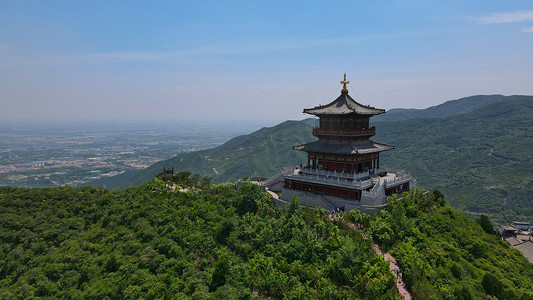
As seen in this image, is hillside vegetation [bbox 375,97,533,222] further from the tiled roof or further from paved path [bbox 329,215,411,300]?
paved path [bbox 329,215,411,300]

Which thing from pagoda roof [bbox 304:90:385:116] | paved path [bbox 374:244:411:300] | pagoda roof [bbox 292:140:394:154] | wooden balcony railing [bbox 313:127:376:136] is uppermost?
pagoda roof [bbox 304:90:385:116]

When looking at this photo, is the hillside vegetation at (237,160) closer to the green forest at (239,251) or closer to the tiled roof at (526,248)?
the tiled roof at (526,248)

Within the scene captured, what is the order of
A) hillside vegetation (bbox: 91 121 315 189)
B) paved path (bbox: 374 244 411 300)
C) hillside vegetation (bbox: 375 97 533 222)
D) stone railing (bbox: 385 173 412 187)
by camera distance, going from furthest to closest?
hillside vegetation (bbox: 91 121 315 189)
hillside vegetation (bbox: 375 97 533 222)
stone railing (bbox: 385 173 412 187)
paved path (bbox: 374 244 411 300)

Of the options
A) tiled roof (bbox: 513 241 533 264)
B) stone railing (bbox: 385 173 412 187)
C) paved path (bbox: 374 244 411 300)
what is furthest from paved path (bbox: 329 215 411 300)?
tiled roof (bbox: 513 241 533 264)

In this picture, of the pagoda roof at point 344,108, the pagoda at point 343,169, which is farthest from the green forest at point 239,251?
the pagoda roof at point 344,108

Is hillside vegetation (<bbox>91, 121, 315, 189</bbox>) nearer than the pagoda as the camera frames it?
No

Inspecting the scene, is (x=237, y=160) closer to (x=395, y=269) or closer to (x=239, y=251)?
(x=239, y=251)

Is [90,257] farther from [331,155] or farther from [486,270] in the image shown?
[486,270]
